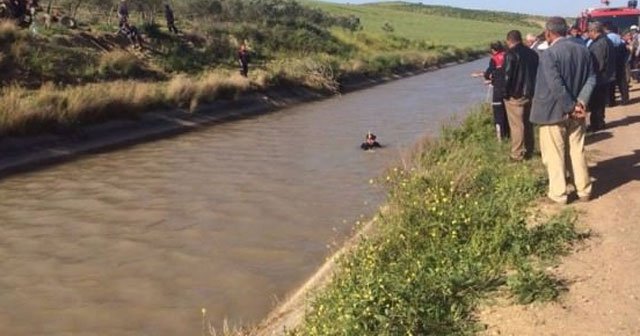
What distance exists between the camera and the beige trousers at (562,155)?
7.52 meters

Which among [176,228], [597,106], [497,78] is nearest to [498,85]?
[497,78]

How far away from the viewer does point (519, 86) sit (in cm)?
976

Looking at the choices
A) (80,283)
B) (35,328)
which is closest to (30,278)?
(80,283)

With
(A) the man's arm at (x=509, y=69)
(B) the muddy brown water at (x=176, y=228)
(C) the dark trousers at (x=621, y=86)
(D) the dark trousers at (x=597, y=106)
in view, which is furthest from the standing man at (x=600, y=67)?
(B) the muddy brown water at (x=176, y=228)

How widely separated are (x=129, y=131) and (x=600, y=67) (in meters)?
11.2

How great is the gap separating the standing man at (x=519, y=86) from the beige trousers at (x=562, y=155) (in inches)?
83.7

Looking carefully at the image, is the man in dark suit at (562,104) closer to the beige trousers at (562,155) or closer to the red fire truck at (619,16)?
the beige trousers at (562,155)

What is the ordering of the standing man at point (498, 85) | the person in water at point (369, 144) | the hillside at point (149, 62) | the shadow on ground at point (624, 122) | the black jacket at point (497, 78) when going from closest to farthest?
the black jacket at point (497, 78) → the standing man at point (498, 85) → the shadow on ground at point (624, 122) → the person in water at point (369, 144) → the hillside at point (149, 62)

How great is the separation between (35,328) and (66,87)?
45.2ft

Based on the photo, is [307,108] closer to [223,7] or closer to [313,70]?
[313,70]

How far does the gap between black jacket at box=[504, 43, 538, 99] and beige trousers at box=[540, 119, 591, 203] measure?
2221 millimetres

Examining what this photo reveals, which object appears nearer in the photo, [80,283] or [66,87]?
[80,283]

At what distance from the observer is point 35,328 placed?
6.66 metres

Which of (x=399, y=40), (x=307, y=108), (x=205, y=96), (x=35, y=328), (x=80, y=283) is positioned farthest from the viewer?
(x=399, y=40)
